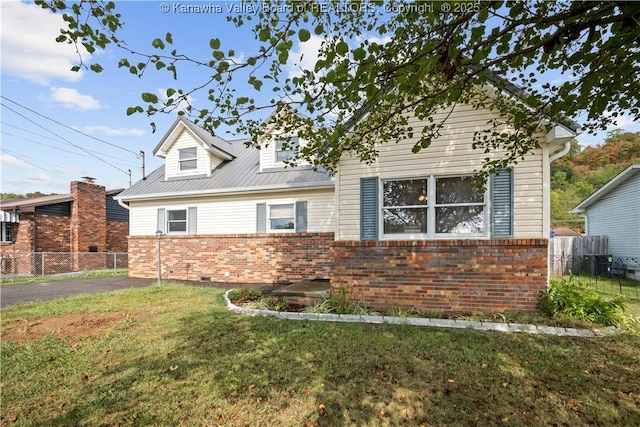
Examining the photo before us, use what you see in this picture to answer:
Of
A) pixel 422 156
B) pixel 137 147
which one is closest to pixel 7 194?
pixel 137 147

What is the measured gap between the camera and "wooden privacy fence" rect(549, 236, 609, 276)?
12.5m

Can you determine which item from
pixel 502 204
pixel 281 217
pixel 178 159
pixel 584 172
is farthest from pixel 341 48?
pixel 584 172

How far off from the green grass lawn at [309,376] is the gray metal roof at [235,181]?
234 inches

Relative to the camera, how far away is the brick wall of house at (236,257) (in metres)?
10.3

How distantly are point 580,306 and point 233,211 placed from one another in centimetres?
1031

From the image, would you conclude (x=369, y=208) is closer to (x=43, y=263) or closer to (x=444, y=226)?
(x=444, y=226)

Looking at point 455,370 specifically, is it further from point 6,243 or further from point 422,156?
point 6,243

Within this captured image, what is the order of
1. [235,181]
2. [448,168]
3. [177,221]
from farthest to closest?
[177,221] < [235,181] < [448,168]

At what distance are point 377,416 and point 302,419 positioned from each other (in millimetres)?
715

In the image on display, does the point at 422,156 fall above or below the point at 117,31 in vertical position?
below

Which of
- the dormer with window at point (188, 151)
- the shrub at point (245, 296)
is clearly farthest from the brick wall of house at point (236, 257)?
the dormer with window at point (188, 151)

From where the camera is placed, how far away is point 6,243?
15.3 metres

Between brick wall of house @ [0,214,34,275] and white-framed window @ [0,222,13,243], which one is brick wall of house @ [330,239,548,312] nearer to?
brick wall of house @ [0,214,34,275]

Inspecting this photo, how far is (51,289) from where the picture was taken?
32.9 feet
